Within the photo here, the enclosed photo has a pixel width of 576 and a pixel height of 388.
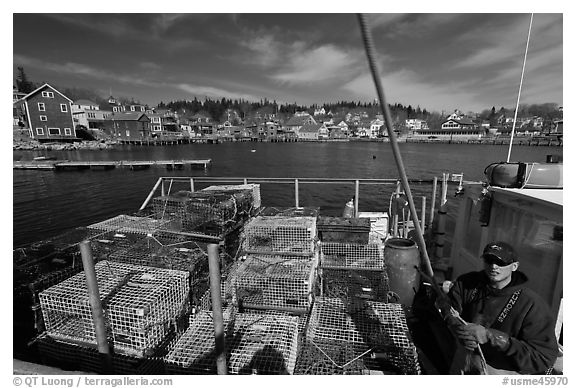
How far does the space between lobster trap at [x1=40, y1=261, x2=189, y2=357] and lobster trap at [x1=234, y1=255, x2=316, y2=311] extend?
91 cm

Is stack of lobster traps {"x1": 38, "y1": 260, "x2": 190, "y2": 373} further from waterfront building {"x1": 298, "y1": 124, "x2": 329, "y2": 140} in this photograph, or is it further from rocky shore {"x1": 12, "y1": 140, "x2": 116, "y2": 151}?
waterfront building {"x1": 298, "y1": 124, "x2": 329, "y2": 140}

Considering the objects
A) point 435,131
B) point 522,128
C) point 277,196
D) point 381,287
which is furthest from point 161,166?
point 522,128

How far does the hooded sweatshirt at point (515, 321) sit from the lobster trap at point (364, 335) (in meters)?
0.83

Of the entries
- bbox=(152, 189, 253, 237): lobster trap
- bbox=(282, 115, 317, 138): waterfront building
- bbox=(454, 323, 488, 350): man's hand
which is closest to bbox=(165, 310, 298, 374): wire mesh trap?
bbox=(454, 323, 488, 350): man's hand

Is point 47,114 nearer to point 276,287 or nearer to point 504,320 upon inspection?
point 276,287

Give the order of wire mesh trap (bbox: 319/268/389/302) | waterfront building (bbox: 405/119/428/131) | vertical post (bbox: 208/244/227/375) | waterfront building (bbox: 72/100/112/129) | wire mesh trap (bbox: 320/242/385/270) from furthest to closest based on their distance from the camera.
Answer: waterfront building (bbox: 405/119/428/131)
waterfront building (bbox: 72/100/112/129)
wire mesh trap (bbox: 320/242/385/270)
wire mesh trap (bbox: 319/268/389/302)
vertical post (bbox: 208/244/227/375)

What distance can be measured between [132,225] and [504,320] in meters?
6.80

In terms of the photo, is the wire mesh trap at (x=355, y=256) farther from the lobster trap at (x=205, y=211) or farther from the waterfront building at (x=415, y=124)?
the waterfront building at (x=415, y=124)

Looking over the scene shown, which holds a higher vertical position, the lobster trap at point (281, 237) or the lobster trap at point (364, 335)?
the lobster trap at point (281, 237)

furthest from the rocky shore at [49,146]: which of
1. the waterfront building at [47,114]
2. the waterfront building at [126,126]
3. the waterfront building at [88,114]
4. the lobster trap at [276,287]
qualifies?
the lobster trap at [276,287]

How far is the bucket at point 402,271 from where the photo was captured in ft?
16.4

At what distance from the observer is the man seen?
2164 mm

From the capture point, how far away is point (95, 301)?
9.28ft
